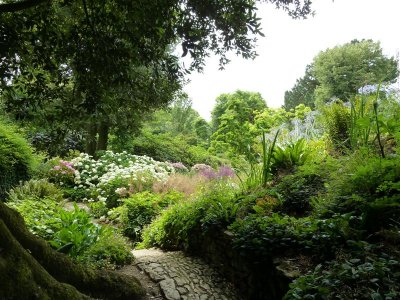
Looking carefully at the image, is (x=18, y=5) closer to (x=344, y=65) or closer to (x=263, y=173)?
(x=263, y=173)

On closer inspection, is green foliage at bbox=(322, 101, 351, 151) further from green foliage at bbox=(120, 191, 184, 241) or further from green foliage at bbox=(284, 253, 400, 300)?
green foliage at bbox=(284, 253, 400, 300)

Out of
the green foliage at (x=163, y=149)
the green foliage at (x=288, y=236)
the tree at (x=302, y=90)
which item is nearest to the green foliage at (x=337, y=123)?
the green foliage at (x=288, y=236)

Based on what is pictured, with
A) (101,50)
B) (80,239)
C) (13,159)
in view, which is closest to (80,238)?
(80,239)

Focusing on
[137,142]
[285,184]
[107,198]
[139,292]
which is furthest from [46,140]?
[137,142]

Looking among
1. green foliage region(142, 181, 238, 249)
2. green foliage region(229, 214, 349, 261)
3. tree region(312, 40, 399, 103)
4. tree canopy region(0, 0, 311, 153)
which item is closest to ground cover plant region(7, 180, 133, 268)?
green foliage region(142, 181, 238, 249)

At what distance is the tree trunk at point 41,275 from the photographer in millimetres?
1906

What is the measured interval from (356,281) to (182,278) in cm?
222

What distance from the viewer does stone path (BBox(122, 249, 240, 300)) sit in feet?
10.5

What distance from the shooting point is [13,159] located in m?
6.77

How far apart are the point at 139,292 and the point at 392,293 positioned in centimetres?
235

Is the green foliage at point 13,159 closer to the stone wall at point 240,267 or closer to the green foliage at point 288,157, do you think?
the stone wall at point 240,267

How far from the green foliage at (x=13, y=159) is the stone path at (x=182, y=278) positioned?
14.2 feet

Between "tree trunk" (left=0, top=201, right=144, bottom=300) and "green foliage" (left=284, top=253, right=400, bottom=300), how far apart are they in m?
1.69

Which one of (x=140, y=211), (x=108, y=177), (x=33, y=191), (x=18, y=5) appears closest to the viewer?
(x=18, y=5)
